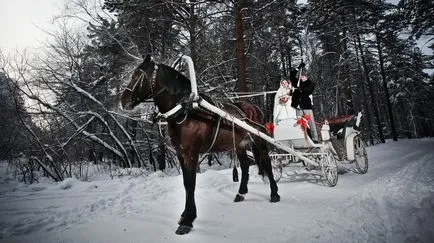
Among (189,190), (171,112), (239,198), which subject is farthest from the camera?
(239,198)

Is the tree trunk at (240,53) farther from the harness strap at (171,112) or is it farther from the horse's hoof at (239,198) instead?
the harness strap at (171,112)

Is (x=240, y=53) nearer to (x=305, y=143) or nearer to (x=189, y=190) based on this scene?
(x=305, y=143)

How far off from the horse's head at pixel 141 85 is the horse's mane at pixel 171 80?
4.0 inches

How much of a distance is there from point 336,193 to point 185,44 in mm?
10022

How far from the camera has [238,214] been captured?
4496 millimetres

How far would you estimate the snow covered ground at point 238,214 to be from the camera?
3.36m

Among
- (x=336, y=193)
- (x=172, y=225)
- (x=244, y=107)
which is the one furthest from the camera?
(x=244, y=107)

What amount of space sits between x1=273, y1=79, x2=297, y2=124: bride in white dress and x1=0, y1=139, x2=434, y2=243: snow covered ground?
1708 millimetres

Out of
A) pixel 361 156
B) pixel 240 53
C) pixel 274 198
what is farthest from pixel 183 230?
pixel 240 53

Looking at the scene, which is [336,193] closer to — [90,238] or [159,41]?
[90,238]

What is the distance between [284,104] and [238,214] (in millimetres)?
3035

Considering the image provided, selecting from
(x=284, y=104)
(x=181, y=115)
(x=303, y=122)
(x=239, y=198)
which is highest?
(x=284, y=104)

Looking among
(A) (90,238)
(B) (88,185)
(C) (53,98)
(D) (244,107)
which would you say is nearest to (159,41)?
(C) (53,98)

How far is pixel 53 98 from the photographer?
11477 mm
